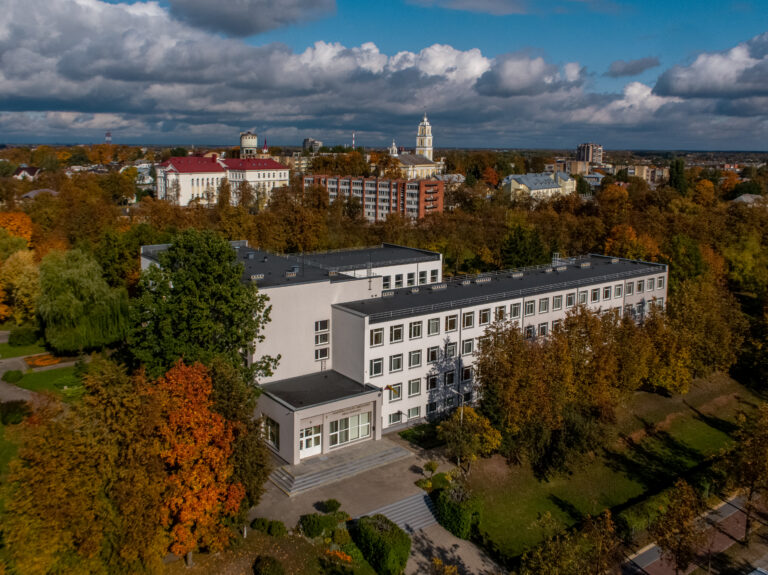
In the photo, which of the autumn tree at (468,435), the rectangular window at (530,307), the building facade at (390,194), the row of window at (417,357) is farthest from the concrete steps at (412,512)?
the building facade at (390,194)

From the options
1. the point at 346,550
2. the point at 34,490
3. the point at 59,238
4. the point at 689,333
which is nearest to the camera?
the point at 34,490

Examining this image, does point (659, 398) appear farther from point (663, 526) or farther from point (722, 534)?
point (663, 526)

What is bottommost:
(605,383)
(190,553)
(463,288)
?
(190,553)

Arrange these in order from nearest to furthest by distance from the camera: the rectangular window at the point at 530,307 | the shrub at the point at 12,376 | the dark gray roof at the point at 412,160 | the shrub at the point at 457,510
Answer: the shrub at the point at 457,510 < the shrub at the point at 12,376 < the rectangular window at the point at 530,307 < the dark gray roof at the point at 412,160

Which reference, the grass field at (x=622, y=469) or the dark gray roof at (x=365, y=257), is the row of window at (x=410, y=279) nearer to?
the dark gray roof at (x=365, y=257)

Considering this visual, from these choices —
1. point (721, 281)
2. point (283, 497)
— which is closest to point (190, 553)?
point (283, 497)

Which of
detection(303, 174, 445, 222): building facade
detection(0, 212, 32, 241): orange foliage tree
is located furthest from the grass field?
detection(303, 174, 445, 222): building facade
